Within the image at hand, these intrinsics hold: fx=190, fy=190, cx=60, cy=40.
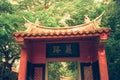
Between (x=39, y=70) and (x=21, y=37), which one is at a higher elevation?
(x=21, y=37)

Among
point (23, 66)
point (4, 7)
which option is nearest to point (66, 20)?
point (4, 7)

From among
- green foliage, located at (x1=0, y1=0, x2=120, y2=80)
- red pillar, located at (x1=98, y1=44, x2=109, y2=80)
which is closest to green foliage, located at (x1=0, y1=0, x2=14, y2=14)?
green foliage, located at (x1=0, y1=0, x2=120, y2=80)

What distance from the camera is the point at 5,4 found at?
12.7 meters

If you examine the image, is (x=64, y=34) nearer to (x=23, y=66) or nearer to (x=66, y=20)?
(x=23, y=66)

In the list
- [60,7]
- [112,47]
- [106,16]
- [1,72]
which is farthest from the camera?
[60,7]

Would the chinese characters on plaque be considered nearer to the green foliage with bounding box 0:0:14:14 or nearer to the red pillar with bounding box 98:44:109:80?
the red pillar with bounding box 98:44:109:80

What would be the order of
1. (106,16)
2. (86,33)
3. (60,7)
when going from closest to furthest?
(86,33), (106,16), (60,7)

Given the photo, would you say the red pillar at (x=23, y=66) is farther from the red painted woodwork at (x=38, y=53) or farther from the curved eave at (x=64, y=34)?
the red painted woodwork at (x=38, y=53)

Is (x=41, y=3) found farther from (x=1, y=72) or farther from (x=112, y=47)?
(x=112, y=47)

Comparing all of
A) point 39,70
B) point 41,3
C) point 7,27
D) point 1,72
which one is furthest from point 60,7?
point 39,70

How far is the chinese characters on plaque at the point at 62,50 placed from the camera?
864 cm

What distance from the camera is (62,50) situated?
28.7 feet

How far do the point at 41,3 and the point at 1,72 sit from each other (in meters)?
8.18

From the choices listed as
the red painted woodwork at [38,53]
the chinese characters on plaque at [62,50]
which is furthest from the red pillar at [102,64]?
the red painted woodwork at [38,53]
